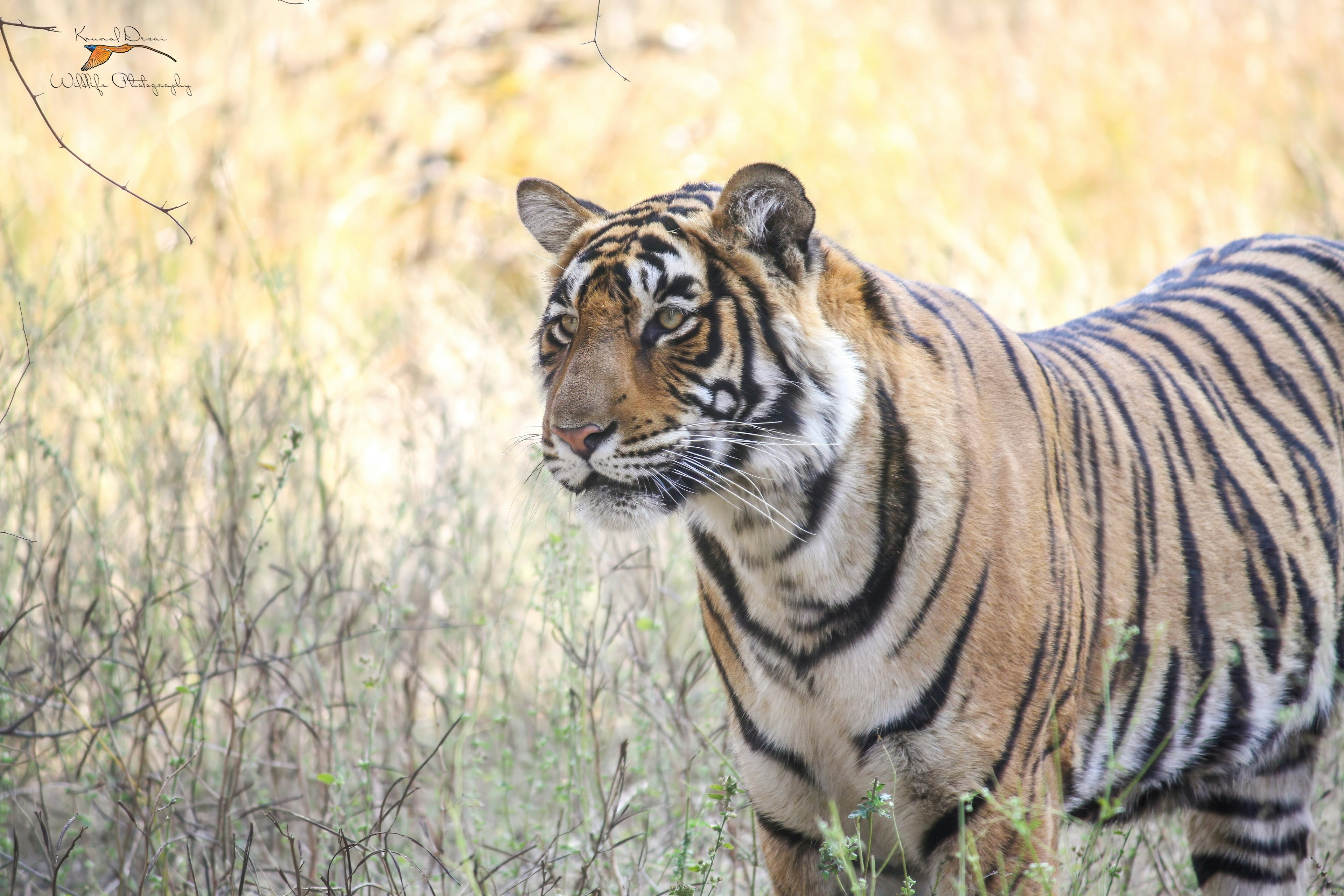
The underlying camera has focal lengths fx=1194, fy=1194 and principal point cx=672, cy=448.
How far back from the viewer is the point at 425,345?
6246 millimetres

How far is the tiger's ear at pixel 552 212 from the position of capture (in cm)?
253

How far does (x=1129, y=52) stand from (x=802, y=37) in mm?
2183

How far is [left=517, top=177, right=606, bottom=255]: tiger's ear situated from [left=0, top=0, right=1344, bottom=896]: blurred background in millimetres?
528

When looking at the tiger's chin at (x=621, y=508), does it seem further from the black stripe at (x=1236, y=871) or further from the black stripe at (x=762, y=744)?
the black stripe at (x=1236, y=871)

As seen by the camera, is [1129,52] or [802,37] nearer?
A: [1129,52]

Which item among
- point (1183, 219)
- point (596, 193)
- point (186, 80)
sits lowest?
point (1183, 219)

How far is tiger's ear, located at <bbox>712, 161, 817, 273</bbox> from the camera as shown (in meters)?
2.10

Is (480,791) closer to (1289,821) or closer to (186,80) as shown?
(1289,821)

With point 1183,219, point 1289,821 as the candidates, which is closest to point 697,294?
point 1289,821

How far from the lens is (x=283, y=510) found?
415 cm

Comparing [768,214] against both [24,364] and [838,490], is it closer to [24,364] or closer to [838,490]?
[838,490]

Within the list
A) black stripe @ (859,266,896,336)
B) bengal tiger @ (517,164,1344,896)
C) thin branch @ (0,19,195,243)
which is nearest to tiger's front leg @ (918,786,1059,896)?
bengal tiger @ (517,164,1344,896)

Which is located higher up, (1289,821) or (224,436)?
(224,436)

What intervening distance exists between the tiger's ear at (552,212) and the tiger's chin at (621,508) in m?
0.61
